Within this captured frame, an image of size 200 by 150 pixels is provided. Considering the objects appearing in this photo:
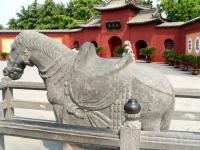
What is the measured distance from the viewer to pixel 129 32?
2533 centimetres

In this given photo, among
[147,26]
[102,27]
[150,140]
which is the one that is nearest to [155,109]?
[150,140]

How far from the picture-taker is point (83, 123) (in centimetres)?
290

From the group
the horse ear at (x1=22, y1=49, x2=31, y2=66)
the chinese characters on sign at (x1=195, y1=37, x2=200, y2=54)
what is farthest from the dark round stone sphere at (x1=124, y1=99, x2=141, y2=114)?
the chinese characters on sign at (x1=195, y1=37, x2=200, y2=54)

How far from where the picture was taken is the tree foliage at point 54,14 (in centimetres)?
3203

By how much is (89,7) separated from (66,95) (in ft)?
99.2

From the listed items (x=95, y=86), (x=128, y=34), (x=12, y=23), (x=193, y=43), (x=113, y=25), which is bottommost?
(x=193, y=43)

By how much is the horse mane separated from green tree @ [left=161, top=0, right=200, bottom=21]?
80.3 feet

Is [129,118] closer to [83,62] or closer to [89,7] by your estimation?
[83,62]

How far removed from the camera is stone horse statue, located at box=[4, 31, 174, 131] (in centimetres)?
278

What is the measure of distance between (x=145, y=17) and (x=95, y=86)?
2301cm

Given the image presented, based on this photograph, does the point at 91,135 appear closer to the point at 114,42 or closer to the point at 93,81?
the point at 93,81

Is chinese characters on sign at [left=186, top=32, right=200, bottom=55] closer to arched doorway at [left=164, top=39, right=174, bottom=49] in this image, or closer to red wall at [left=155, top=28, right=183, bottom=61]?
red wall at [left=155, top=28, right=183, bottom=61]

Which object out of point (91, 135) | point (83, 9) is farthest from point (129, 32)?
point (91, 135)

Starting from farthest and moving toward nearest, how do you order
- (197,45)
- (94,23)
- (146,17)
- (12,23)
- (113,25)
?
(12,23), (94,23), (113,25), (146,17), (197,45)
